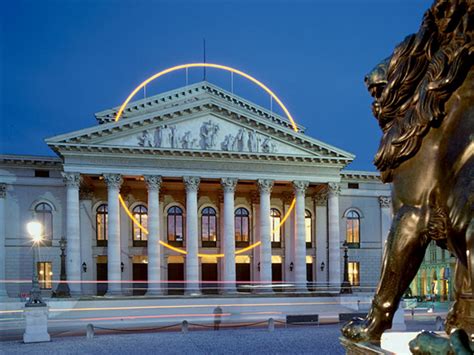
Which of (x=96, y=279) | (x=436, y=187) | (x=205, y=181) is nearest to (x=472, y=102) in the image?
(x=436, y=187)

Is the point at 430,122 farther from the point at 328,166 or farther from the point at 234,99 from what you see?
the point at 234,99

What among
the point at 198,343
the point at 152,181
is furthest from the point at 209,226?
the point at 198,343

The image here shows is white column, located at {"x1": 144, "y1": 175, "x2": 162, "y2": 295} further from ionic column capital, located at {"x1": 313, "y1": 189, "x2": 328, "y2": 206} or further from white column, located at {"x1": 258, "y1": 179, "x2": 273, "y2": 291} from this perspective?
ionic column capital, located at {"x1": 313, "y1": 189, "x2": 328, "y2": 206}

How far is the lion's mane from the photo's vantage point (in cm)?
216

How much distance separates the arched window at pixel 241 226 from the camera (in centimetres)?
5006

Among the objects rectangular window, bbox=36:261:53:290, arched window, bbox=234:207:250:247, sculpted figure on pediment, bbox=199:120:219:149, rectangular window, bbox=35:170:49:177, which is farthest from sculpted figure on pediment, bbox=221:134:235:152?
rectangular window, bbox=36:261:53:290

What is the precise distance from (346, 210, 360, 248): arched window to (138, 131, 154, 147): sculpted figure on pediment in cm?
2139

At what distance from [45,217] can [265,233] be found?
18759 millimetres

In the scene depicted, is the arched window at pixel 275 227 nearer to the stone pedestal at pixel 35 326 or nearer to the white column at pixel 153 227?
the white column at pixel 153 227

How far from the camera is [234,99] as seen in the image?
5778 centimetres

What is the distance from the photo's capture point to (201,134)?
43.2 metres

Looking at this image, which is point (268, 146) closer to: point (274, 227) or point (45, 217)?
point (274, 227)

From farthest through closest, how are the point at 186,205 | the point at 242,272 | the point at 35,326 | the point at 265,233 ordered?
1. the point at 242,272
2. the point at 265,233
3. the point at 186,205
4. the point at 35,326

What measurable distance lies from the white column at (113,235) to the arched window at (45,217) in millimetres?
7034
